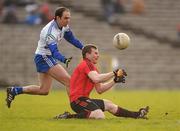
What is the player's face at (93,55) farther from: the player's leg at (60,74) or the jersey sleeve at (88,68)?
the player's leg at (60,74)

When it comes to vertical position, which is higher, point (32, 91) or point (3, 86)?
point (32, 91)

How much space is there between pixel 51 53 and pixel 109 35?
18.3 metres

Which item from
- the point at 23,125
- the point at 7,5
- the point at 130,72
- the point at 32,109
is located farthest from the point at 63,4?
the point at 23,125

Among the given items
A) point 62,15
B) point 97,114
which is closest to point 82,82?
point 97,114

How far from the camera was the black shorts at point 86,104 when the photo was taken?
14.4 m

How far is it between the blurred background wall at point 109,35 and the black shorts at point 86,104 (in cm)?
1614

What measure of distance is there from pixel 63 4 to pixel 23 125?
865 inches

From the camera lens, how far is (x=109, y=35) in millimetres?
34062

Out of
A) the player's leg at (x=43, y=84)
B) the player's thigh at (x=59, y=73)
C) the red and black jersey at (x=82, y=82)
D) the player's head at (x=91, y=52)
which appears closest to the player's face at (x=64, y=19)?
the player's thigh at (x=59, y=73)

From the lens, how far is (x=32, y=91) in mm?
16844

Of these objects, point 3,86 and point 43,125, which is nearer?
point 43,125

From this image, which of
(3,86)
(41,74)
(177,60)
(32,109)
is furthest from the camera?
(177,60)

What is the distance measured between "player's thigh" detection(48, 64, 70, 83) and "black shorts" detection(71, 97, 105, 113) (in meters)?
1.78

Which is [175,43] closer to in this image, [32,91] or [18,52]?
[18,52]
